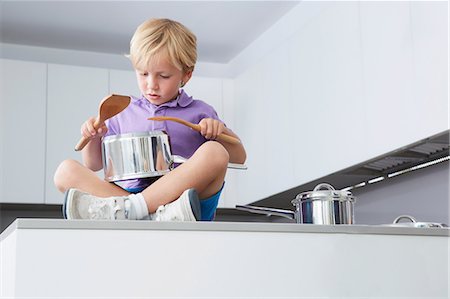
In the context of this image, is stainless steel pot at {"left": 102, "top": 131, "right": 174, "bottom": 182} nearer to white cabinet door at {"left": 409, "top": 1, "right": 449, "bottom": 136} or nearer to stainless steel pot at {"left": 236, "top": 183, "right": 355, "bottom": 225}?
stainless steel pot at {"left": 236, "top": 183, "right": 355, "bottom": 225}

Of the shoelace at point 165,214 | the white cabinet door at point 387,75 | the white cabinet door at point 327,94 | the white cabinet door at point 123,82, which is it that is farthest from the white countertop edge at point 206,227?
the white cabinet door at point 123,82

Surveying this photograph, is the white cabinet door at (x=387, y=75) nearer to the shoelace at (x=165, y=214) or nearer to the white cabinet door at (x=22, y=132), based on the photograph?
the shoelace at (x=165, y=214)

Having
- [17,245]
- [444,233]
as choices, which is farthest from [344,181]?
[17,245]

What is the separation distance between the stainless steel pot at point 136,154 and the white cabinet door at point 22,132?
234 cm

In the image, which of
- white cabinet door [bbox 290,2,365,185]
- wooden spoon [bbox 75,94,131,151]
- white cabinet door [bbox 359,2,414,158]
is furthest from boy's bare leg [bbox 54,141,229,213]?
white cabinet door [bbox 290,2,365,185]

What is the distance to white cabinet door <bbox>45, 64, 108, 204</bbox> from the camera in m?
3.71

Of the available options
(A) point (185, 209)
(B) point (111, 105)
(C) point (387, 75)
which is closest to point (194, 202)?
(A) point (185, 209)

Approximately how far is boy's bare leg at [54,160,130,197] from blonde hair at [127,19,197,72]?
0.25 meters

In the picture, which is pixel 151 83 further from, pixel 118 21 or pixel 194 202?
pixel 118 21

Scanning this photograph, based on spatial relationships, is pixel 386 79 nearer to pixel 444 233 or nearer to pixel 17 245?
pixel 444 233

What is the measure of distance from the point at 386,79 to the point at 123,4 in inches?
56.5

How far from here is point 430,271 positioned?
4.63 ft

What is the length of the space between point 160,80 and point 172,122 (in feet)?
0.30

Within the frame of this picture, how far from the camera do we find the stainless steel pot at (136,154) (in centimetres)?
143
